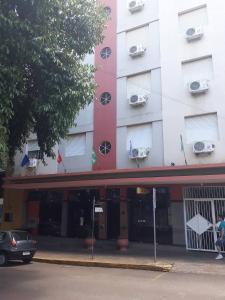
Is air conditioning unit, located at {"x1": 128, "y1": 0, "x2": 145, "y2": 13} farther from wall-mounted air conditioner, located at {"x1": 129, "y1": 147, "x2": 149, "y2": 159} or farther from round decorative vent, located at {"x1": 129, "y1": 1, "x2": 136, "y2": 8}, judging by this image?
wall-mounted air conditioner, located at {"x1": 129, "y1": 147, "x2": 149, "y2": 159}

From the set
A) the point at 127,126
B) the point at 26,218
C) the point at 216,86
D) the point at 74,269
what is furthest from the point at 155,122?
the point at 26,218

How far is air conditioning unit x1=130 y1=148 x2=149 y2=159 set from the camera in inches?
740

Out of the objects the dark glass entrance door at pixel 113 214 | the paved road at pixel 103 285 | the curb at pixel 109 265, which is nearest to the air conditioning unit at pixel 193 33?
the dark glass entrance door at pixel 113 214

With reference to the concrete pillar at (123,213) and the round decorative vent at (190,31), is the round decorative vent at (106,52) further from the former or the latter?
the concrete pillar at (123,213)

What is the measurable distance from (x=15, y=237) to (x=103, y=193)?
7.12 meters

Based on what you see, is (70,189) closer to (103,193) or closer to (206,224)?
(103,193)

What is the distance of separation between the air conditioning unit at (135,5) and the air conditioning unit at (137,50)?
7.91ft

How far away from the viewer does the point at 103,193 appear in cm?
2081

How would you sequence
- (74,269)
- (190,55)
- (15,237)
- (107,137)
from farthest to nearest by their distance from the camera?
1. (107,137)
2. (190,55)
3. (15,237)
4. (74,269)

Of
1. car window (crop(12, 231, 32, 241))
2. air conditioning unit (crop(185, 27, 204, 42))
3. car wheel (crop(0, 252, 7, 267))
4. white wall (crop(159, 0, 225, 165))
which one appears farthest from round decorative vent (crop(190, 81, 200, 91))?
car wheel (crop(0, 252, 7, 267))

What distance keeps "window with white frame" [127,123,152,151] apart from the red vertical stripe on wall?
0.93 metres

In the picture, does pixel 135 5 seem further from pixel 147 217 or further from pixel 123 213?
pixel 147 217

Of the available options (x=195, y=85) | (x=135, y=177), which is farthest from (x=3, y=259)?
(x=195, y=85)

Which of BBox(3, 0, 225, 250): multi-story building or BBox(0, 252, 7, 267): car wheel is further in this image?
BBox(3, 0, 225, 250): multi-story building
